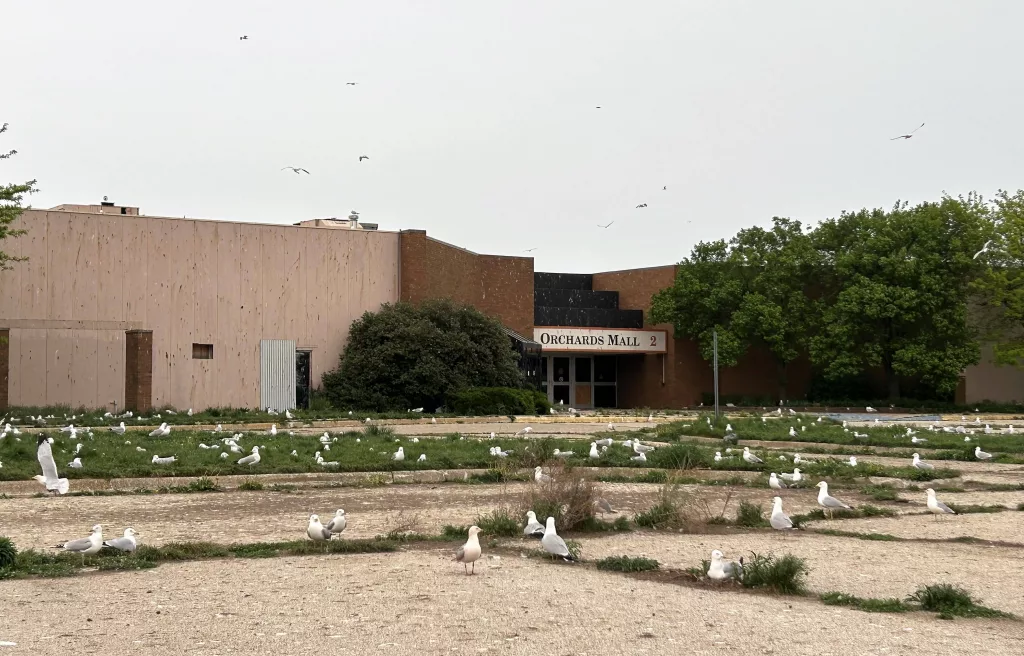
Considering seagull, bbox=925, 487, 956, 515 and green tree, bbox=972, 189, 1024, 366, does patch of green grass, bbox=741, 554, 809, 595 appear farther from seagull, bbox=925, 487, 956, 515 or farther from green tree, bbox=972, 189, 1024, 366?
green tree, bbox=972, 189, 1024, 366

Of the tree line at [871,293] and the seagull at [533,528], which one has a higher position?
the tree line at [871,293]

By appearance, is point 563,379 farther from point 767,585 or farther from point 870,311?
point 767,585

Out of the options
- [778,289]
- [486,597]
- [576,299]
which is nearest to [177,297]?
[576,299]

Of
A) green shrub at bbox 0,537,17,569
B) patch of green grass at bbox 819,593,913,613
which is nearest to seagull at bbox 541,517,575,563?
patch of green grass at bbox 819,593,913,613

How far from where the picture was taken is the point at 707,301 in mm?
57812

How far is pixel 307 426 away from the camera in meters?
35.8

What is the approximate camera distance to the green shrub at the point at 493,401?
43156 mm

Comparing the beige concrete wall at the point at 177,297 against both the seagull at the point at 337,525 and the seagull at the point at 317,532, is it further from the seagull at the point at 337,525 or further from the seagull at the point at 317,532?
the seagull at the point at 317,532

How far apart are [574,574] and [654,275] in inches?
2096

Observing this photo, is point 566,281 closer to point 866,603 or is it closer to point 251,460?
point 251,460

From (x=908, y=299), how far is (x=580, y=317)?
634 inches

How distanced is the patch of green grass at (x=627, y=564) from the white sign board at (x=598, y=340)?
4487 cm

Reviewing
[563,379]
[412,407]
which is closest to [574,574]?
[412,407]

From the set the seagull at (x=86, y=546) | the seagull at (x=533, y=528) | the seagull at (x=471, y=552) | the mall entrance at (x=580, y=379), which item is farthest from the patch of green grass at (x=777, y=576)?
the mall entrance at (x=580, y=379)
